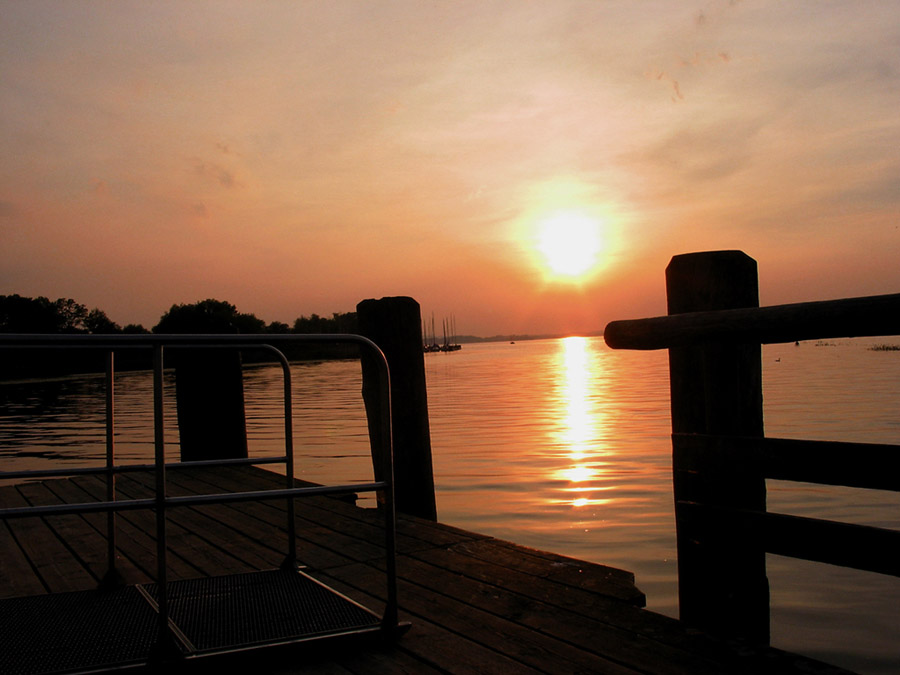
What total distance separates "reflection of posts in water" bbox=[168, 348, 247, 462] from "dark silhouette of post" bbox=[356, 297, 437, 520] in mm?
2723

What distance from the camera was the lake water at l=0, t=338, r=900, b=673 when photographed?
5.79 metres

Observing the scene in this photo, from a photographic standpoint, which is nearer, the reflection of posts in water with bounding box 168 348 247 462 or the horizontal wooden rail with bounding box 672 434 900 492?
the horizontal wooden rail with bounding box 672 434 900 492

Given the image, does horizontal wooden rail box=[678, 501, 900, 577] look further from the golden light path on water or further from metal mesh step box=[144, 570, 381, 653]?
the golden light path on water

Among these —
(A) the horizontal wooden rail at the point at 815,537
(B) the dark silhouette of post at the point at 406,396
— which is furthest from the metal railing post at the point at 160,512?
(B) the dark silhouette of post at the point at 406,396

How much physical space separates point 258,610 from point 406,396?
107 inches

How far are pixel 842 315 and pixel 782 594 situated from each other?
14.3ft

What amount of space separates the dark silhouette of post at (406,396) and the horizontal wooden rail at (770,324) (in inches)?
108

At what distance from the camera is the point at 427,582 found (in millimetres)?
4004

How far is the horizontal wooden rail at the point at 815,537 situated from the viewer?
2551 mm

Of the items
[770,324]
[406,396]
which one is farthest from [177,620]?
[406,396]

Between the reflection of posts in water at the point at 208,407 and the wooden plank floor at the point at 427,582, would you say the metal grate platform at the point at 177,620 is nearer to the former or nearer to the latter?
the wooden plank floor at the point at 427,582

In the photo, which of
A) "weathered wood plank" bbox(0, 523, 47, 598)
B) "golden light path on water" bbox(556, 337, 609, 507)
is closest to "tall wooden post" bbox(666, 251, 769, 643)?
"weathered wood plank" bbox(0, 523, 47, 598)

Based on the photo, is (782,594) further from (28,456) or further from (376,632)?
(28,456)

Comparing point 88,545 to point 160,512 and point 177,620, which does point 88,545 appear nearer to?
point 177,620
